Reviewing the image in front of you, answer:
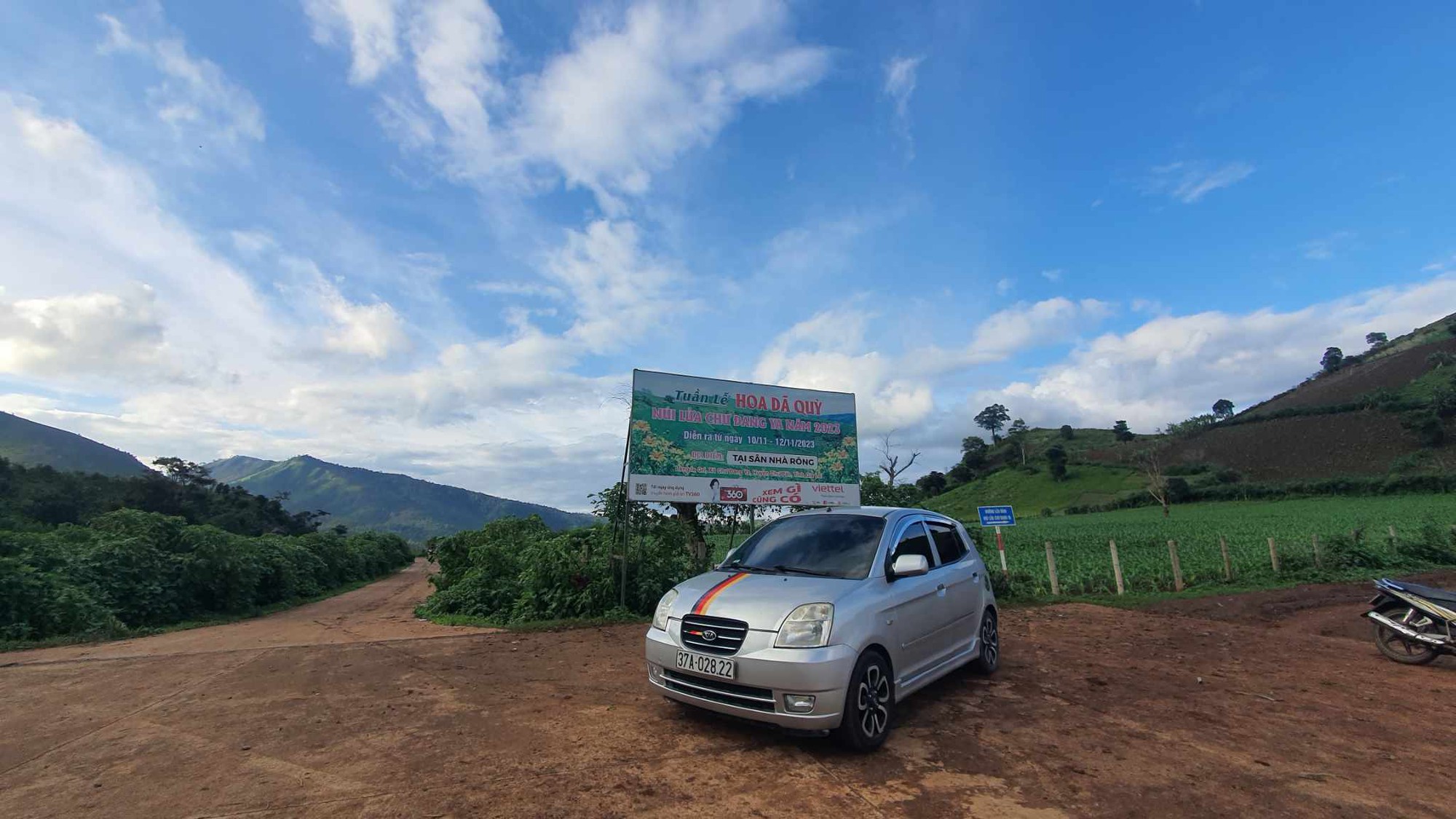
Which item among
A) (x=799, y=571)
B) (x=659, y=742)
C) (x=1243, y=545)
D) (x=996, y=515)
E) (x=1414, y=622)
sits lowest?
(x=659, y=742)

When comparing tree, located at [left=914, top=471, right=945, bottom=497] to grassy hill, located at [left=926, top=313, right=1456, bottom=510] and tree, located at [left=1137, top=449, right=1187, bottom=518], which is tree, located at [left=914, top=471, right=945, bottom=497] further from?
tree, located at [left=1137, top=449, right=1187, bottom=518]

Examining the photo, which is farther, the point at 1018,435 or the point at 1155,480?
the point at 1018,435

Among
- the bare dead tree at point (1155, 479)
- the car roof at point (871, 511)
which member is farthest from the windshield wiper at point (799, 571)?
the bare dead tree at point (1155, 479)

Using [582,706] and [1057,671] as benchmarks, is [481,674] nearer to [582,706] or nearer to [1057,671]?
[582,706]

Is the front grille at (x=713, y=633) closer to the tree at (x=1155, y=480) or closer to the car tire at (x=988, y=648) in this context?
the car tire at (x=988, y=648)

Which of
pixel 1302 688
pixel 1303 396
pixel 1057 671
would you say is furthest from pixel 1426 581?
pixel 1303 396

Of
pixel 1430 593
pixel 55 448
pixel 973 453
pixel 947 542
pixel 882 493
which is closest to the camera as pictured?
pixel 947 542

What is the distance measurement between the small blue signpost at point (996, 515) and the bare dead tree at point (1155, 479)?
36084mm

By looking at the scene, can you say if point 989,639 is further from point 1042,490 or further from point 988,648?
point 1042,490

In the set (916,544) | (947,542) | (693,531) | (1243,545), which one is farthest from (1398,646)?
(1243,545)

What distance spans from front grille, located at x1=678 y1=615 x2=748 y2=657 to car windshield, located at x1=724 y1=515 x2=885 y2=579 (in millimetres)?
912

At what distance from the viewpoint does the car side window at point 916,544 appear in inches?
216

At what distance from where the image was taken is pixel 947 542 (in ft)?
21.0

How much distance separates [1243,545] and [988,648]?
22486 mm
